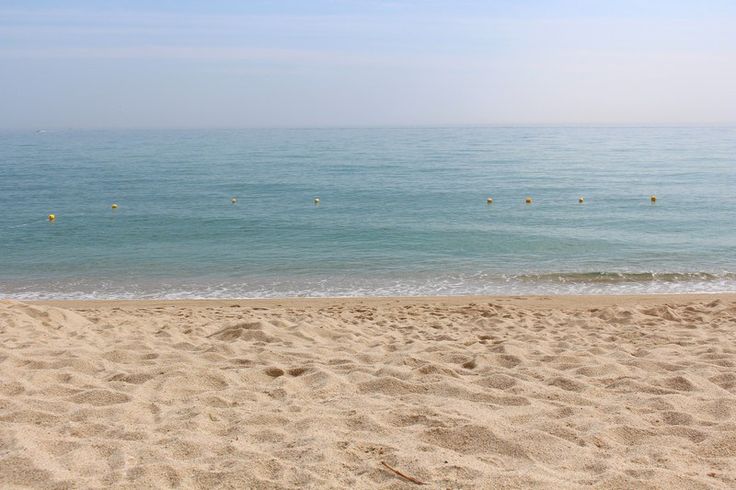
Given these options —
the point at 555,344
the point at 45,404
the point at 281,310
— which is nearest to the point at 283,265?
the point at 281,310

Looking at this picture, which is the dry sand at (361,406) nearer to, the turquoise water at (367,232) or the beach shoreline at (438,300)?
the beach shoreline at (438,300)

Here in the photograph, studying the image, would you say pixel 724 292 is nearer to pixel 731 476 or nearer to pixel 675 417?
pixel 675 417

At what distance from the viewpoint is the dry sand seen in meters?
4.01

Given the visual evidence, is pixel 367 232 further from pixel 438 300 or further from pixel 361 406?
pixel 361 406

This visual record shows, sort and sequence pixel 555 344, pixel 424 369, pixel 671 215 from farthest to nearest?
pixel 671 215 → pixel 555 344 → pixel 424 369

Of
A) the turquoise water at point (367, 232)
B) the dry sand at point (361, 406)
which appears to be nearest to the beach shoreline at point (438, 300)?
the turquoise water at point (367, 232)

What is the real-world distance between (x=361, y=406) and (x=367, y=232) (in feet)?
52.3

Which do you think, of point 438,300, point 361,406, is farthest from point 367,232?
point 361,406

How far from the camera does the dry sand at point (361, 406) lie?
4012 millimetres

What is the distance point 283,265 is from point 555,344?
10.0 metres

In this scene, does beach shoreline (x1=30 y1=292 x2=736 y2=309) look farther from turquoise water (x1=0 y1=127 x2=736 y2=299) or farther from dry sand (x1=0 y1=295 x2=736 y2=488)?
dry sand (x1=0 y1=295 x2=736 y2=488)

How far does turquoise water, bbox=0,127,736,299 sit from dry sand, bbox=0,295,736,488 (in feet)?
20.9

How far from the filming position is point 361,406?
5254mm

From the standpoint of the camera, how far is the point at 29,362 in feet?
20.8
